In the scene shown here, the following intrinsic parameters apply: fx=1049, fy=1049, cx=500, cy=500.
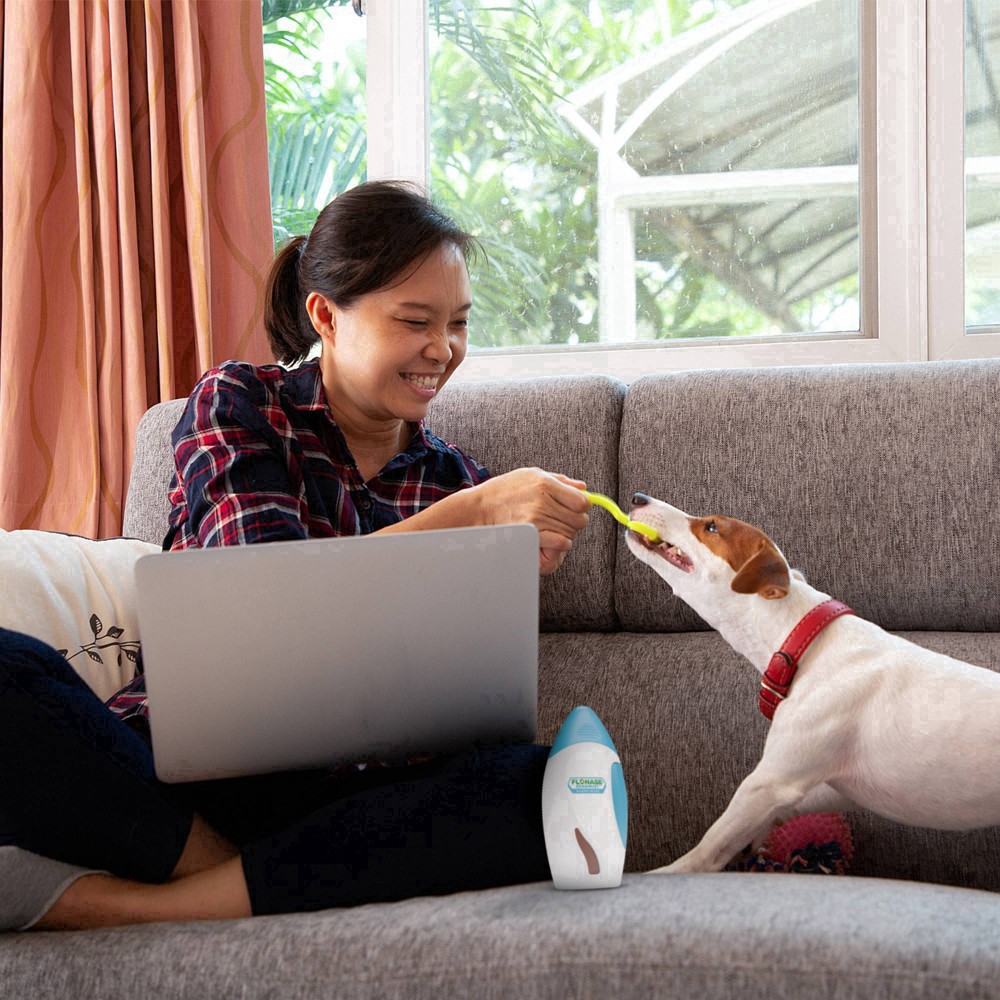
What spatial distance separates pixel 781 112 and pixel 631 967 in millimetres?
2186

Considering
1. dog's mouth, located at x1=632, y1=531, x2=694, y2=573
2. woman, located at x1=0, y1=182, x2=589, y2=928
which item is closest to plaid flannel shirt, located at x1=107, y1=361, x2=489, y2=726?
woman, located at x1=0, y1=182, x2=589, y2=928

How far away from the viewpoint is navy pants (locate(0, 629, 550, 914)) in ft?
3.28

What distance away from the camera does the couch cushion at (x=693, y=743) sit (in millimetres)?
1378

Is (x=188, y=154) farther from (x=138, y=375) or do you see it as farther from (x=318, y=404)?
(x=318, y=404)

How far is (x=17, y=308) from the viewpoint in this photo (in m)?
2.45

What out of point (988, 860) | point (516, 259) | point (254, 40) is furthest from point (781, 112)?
point (988, 860)

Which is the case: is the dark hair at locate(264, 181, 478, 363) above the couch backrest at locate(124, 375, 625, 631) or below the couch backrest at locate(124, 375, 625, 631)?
above

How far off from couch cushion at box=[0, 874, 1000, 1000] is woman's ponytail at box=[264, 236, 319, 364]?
3.45ft

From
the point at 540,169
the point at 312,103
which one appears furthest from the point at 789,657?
the point at 312,103

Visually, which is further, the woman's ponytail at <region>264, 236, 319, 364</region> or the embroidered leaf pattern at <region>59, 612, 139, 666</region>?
the woman's ponytail at <region>264, 236, 319, 364</region>

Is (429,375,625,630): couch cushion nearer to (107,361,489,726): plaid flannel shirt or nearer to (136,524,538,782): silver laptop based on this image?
(107,361,489,726): plaid flannel shirt

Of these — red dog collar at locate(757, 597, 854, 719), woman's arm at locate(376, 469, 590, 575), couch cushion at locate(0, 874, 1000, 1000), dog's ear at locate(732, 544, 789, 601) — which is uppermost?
woman's arm at locate(376, 469, 590, 575)

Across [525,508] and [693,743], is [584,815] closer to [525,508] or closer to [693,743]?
[525,508]

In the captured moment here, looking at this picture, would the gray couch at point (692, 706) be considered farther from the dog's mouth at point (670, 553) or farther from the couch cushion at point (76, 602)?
the couch cushion at point (76, 602)
